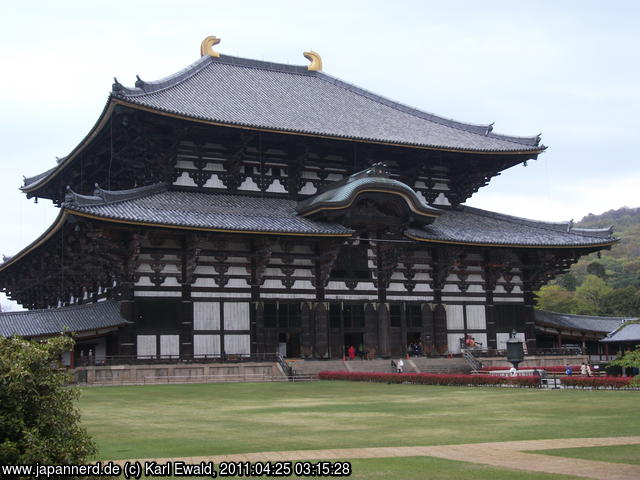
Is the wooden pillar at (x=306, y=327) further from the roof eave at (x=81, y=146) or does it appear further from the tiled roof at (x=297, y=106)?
the roof eave at (x=81, y=146)

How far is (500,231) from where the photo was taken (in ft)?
178

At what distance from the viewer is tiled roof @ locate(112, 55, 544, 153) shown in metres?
49.0

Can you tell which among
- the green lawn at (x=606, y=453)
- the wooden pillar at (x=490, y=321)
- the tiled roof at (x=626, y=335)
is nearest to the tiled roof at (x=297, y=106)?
the wooden pillar at (x=490, y=321)

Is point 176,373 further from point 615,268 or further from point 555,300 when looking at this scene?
point 615,268

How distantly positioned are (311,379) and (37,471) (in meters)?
34.7

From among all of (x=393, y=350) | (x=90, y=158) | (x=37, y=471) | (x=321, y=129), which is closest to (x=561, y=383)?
(x=393, y=350)

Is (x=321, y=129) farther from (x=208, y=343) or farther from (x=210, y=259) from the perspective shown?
(x=208, y=343)

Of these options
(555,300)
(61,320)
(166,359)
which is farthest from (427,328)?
(555,300)

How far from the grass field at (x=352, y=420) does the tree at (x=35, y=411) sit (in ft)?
14.3

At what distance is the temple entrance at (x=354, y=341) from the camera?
50250 mm

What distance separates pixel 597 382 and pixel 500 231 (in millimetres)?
23100

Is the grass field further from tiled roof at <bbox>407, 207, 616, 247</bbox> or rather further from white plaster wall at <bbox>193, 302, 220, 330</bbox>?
tiled roof at <bbox>407, 207, 616, 247</bbox>

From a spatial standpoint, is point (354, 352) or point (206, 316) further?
point (354, 352)

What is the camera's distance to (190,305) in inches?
1768
